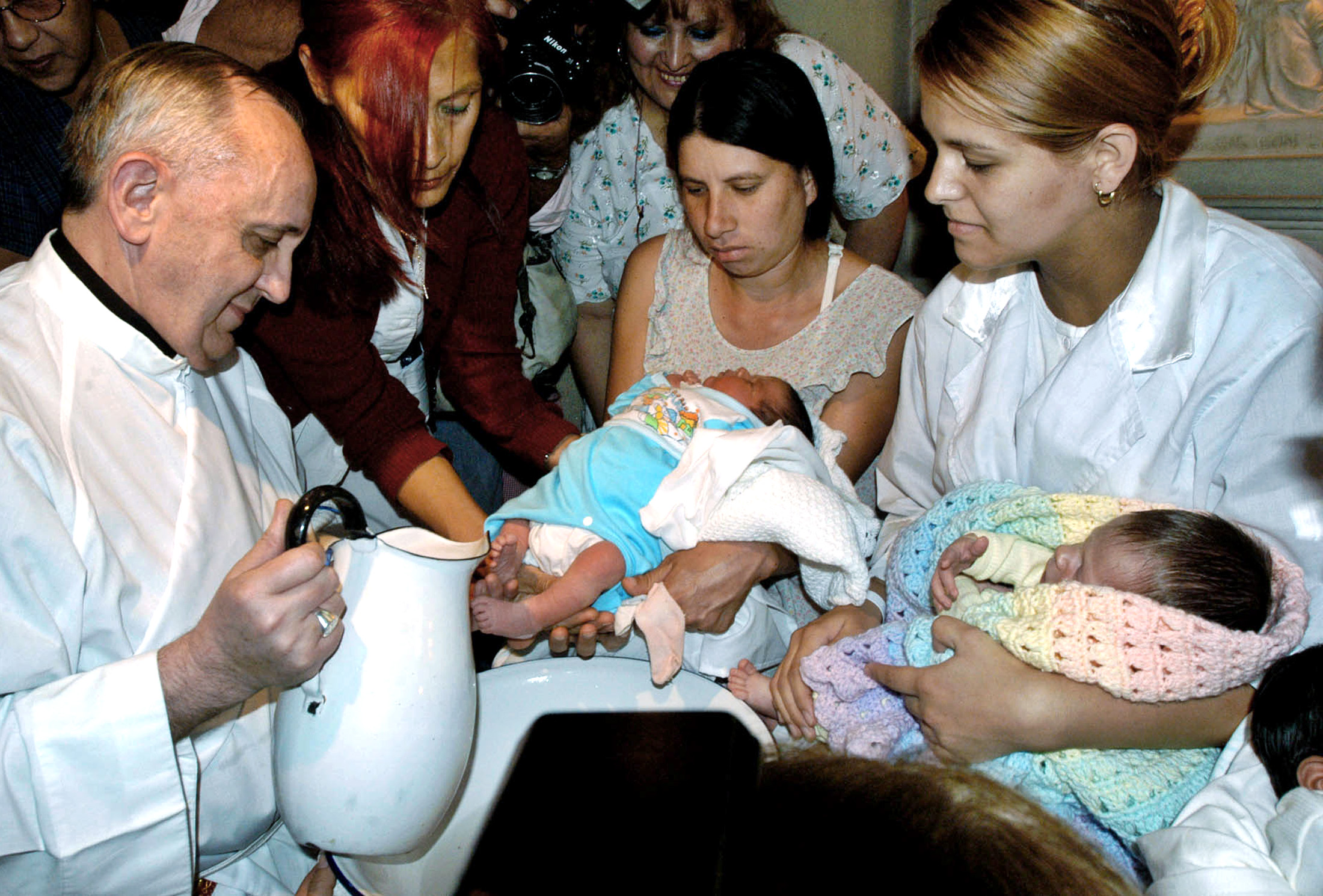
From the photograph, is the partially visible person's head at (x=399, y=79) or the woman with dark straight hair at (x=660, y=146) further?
the woman with dark straight hair at (x=660, y=146)

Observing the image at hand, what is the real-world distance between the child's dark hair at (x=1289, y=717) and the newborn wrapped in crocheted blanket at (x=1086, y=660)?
0.03 meters

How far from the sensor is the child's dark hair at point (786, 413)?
1.98 meters

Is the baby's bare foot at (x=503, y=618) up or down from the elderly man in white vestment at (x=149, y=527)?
down

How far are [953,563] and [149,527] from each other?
1.23m

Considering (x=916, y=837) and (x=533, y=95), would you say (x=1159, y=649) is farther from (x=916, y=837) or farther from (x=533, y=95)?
(x=533, y=95)

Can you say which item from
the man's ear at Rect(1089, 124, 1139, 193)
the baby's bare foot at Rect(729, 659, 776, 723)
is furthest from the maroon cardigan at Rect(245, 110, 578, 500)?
the man's ear at Rect(1089, 124, 1139, 193)

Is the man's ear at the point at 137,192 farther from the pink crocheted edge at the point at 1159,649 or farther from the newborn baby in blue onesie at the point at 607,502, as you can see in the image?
the pink crocheted edge at the point at 1159,649

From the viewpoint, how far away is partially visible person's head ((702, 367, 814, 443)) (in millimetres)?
1985

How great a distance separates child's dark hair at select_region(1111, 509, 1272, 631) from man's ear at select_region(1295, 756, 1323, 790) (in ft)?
0.64

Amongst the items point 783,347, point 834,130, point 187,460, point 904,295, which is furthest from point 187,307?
point 834,130

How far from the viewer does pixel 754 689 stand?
1.63 metres

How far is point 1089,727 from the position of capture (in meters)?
1.28

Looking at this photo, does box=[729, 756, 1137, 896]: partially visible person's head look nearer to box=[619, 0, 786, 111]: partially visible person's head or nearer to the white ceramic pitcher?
the white ceramic pitcher

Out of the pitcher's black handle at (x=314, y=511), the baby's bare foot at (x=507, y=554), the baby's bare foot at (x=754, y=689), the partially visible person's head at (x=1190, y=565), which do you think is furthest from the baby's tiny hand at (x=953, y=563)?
the pitcher's black handle at (x=314, y=511)
